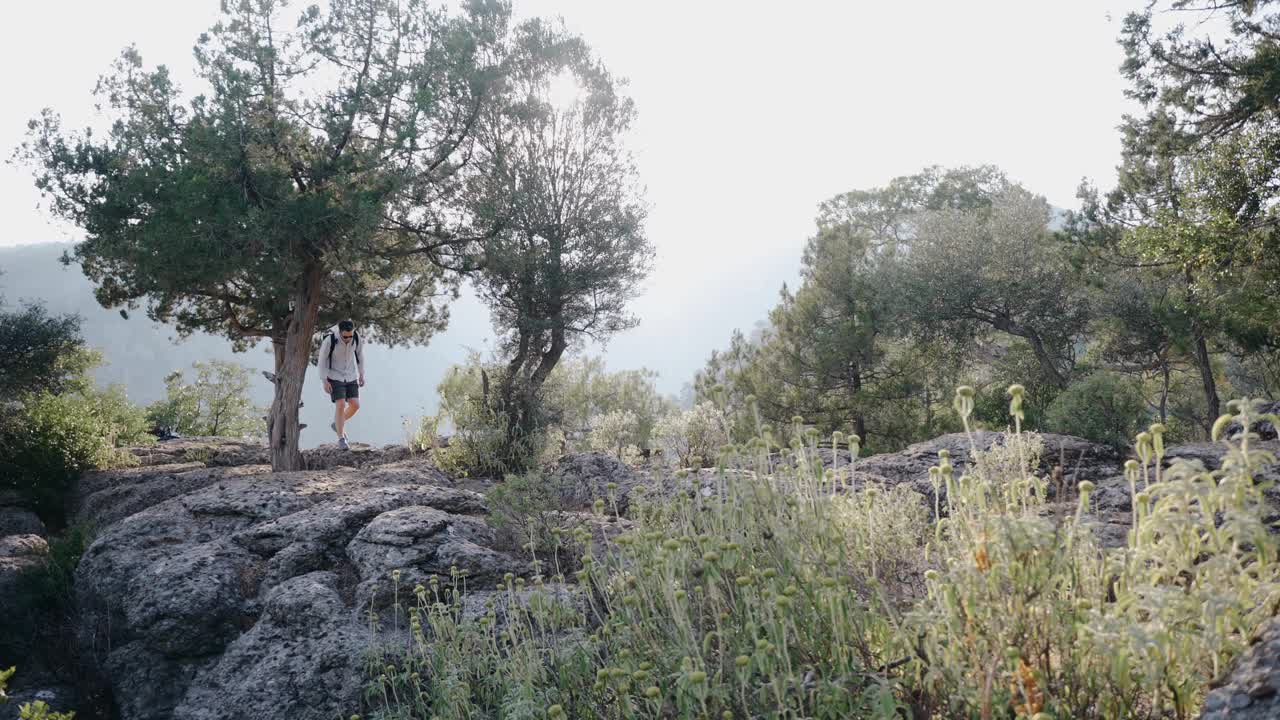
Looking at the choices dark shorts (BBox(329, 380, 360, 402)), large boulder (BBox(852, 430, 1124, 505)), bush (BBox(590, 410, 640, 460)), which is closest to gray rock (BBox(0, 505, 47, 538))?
dark shorts (BBox(329, 380, 360, 402))

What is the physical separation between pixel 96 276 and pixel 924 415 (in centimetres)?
1861

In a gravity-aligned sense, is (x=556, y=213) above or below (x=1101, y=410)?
above

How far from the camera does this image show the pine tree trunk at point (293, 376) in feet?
36.1

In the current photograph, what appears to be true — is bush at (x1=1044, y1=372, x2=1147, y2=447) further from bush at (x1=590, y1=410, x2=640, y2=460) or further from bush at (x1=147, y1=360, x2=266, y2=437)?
bush at (x1=147, y1=360, x2=266, y2=437)

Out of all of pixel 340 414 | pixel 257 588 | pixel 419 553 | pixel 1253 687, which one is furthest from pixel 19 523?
pixel 1253 687

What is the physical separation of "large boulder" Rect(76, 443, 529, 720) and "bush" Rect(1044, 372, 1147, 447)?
7.96 metres

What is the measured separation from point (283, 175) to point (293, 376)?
2.97 meters

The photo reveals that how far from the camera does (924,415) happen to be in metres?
20.0

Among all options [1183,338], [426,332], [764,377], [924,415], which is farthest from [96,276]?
[1183,338]

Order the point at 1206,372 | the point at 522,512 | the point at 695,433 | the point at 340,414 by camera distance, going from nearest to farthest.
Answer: the point at 522,512 < the point at 340,414 < the point at 695,433 < the point at 1206,372

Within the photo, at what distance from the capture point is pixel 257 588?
5320 millimetres

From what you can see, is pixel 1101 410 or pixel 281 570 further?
pixel 1101 410

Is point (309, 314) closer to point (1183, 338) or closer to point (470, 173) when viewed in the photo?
point (470, 173)

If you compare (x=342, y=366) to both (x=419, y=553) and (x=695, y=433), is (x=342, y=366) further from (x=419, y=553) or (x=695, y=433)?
(x=419, y=553)
